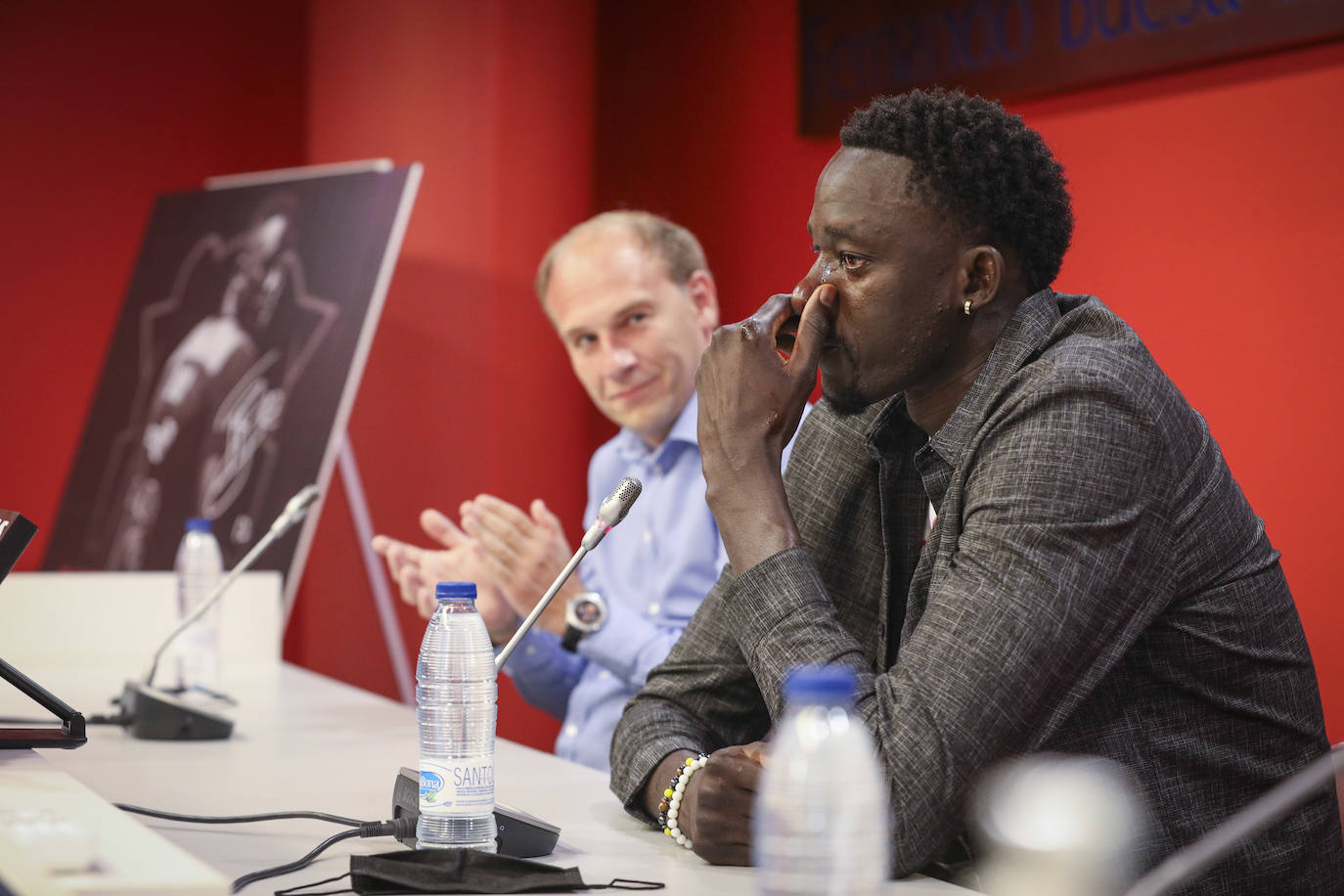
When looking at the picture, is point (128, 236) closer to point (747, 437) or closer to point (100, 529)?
point (100, 529)

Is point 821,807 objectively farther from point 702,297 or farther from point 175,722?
point 702,297

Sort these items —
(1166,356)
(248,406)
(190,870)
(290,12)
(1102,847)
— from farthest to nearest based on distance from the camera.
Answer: (290,12)
(248,406)
(1166,356)
(1102,847)
(190,870)

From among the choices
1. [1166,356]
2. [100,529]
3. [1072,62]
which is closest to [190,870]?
[1166,356]

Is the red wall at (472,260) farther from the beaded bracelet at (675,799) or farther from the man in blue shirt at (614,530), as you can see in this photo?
the beaded bracelet at (675,799)

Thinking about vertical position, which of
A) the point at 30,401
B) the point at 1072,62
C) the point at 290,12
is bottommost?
the point at 30,401

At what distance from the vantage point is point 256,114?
4695 millimetres

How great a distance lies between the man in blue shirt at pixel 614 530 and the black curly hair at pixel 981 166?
3.25 ft

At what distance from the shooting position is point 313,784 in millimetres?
1660

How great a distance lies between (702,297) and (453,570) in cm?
82

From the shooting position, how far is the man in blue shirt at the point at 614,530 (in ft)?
7.45

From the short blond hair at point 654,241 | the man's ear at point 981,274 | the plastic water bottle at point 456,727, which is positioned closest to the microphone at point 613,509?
the plastic water bottle at point 456,727

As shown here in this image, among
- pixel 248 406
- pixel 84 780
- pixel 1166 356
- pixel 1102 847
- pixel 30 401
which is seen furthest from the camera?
pixel 30 401

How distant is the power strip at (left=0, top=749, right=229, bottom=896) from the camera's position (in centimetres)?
88

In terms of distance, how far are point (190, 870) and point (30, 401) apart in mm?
3960
